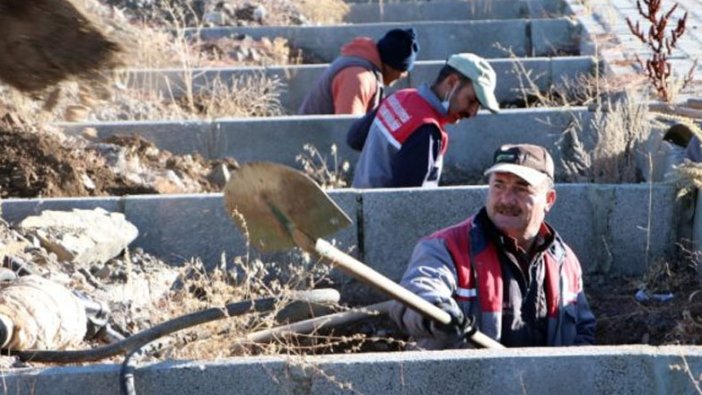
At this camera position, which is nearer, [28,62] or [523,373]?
[28,62]

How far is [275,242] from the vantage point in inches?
241

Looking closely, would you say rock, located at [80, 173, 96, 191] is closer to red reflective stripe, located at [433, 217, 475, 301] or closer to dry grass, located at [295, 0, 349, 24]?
red reflective stripe, located at [433, 217, 475, 301]

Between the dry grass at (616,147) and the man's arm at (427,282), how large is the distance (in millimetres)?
2850

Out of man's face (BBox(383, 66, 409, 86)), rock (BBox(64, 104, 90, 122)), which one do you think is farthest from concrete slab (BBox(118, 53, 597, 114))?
rock (BBox(64, 104, 90, 122))

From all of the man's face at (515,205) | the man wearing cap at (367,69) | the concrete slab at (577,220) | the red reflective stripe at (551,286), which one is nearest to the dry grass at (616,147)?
the concrete slab at (577,220)

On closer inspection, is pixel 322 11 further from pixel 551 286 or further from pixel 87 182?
pixel 551 286

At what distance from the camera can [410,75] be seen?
41.1 feet

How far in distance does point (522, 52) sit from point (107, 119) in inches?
189

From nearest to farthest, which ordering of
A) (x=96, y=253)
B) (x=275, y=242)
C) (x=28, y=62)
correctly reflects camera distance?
(x=28, y=62) < (x=275, y=242) < (x=96, y=253)

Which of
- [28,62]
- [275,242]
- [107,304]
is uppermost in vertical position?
[28,62]

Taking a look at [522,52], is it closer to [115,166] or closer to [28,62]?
[115,166]

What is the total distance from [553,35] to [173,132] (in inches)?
211

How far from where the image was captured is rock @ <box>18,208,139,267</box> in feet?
25.8

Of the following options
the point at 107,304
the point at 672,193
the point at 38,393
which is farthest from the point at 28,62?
the point at 672,193
